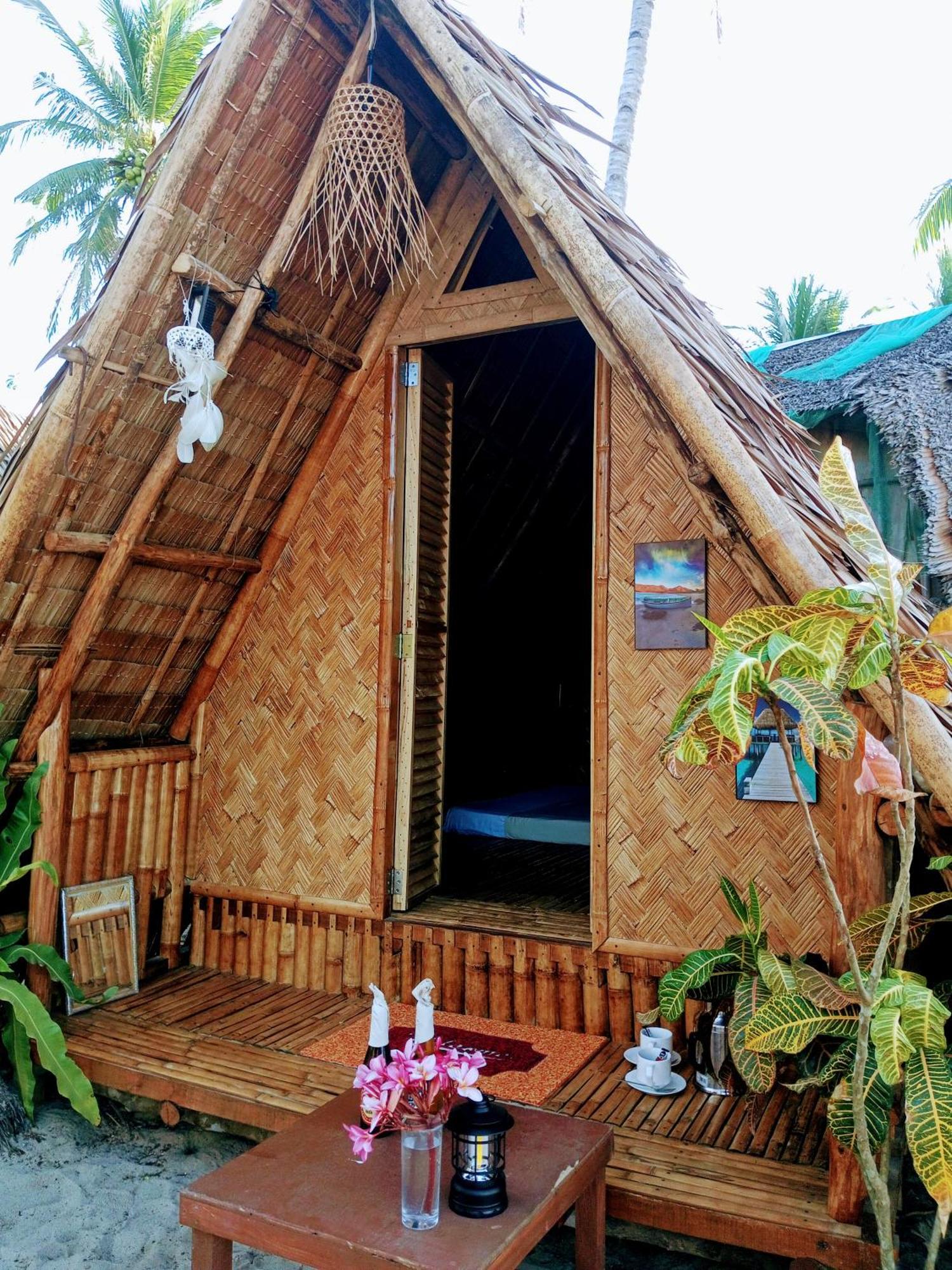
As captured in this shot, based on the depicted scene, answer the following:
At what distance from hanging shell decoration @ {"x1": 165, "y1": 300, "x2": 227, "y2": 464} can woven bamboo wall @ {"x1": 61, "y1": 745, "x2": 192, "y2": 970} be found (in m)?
1.47

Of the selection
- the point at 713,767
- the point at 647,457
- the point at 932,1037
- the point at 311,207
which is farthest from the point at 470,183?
the point at 932,1037

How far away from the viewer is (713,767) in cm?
345

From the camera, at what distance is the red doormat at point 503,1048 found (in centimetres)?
309

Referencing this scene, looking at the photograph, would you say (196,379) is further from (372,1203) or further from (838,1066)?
(838,1066)

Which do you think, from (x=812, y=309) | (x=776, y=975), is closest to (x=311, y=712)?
(x=776, y=975)

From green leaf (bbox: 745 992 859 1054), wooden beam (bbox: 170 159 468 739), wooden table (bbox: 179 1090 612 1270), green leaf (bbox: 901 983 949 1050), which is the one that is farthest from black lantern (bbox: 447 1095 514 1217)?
wooden beam (bbox: 170 159 468 739)

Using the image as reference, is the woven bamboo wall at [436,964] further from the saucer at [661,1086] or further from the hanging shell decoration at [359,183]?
the hanging shell decoration at [359,183]

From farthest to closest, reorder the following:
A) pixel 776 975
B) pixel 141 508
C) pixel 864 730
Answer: pixel 141 508 → pixel 776 975 → pixel 864 730

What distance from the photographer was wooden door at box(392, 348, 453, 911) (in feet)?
13.3

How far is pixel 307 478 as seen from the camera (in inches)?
168

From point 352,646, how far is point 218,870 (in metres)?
1.20

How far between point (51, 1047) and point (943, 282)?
13466 mm

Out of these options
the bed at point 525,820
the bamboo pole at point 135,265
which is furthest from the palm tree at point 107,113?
the bamboo pole at point 135,265

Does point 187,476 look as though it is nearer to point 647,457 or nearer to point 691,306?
point 647,457
